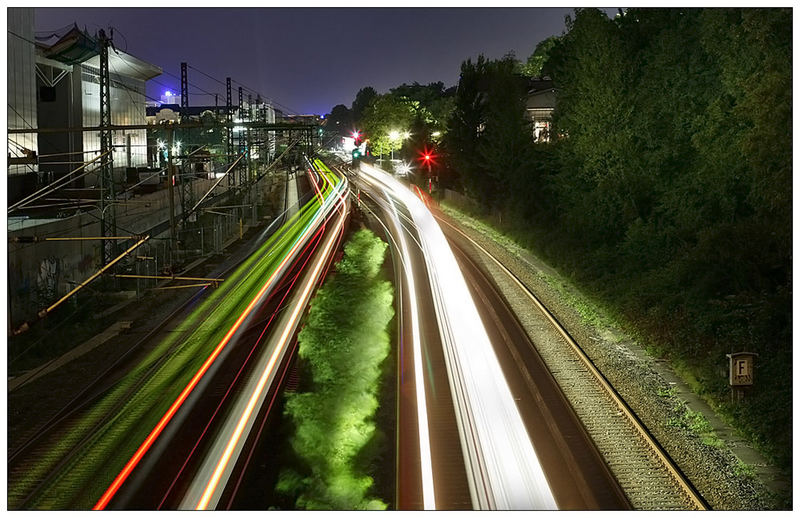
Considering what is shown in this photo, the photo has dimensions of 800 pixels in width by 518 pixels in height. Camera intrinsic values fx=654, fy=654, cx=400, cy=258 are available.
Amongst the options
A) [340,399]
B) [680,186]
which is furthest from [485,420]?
[680,186]

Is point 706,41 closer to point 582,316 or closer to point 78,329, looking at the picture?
point 582,316

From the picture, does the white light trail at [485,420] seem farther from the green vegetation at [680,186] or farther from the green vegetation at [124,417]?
the green vegetation at [124,417]

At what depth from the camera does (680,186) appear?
23891mm

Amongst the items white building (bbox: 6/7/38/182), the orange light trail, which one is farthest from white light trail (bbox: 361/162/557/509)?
white building (bbox: 6/7/38/182)

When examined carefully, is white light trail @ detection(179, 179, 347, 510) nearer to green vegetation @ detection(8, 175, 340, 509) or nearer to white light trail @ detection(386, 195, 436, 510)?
green vegetation @ detection(8, 175, 340, 509)

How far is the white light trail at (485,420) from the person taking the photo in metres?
9.39

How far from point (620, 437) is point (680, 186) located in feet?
47.6

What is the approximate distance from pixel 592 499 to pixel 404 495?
289 cm

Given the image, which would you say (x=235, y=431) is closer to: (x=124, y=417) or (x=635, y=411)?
(x=124, y=417)

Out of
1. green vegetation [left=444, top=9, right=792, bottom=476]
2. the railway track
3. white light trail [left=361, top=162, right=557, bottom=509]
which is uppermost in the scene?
green vegetation [left=444, top=9, right=792, bottom=476]

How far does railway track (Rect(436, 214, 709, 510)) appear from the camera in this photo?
33.4ft

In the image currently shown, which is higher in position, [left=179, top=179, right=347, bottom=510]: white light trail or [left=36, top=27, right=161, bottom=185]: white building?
[left=36, top=27, right=161, bottom=185]: white building

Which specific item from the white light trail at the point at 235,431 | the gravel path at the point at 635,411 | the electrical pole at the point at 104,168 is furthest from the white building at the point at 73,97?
the gravel path at the point at 635,411

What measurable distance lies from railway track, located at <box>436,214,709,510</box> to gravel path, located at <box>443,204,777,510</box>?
18 mm
